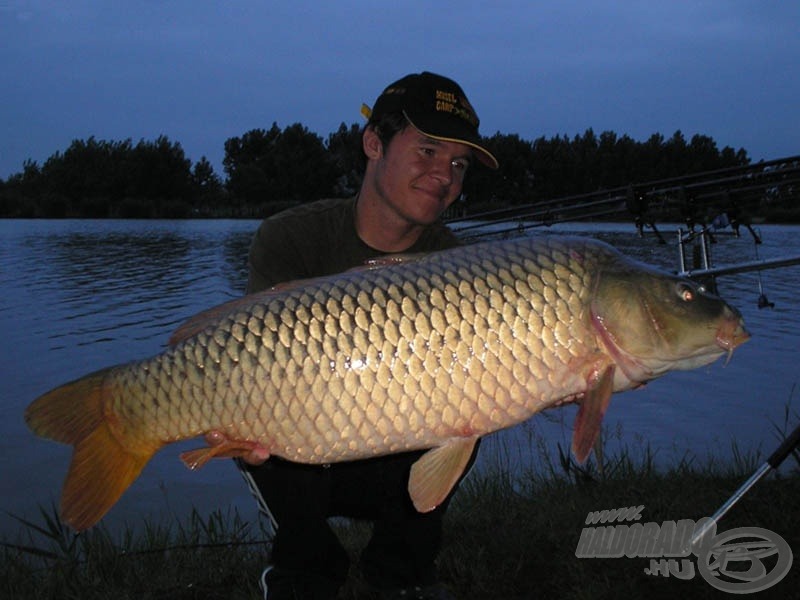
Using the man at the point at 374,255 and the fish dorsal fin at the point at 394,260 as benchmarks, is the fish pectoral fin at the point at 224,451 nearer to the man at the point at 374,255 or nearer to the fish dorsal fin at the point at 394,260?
the man at the point at 374,255

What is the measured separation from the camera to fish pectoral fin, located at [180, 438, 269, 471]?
169cm

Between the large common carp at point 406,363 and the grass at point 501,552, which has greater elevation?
the large common carp at point 406,363

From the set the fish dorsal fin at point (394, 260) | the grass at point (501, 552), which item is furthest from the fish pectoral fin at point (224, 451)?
the grass at point (501, 552)

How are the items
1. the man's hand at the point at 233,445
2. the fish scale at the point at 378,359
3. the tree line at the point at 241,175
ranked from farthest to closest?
the tree line at the point at 241,175 → the man's hand at the point at 233,445 → the fish scale at the point at 378,359

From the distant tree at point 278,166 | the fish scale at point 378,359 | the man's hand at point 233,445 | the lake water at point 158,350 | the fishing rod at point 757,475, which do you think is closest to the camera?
the fish scale at point 378,359

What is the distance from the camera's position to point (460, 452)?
1668 millimetres

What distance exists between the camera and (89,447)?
1.71 meters

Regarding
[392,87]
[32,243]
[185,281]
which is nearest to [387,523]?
[392,87]

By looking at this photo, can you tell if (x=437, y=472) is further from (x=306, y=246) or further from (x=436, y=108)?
(x=436, y=108)

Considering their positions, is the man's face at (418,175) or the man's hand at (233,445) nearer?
the man's hand at (233,445)

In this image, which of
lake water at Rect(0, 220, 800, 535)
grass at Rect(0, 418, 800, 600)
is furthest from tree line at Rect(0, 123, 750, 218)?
grass at Rect(0, 418, 800, 600)

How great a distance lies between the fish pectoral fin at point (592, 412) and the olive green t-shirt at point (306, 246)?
85cm

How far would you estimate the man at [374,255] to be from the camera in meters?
2.12

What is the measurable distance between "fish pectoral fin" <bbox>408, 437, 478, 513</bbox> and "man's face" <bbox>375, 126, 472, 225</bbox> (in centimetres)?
83
